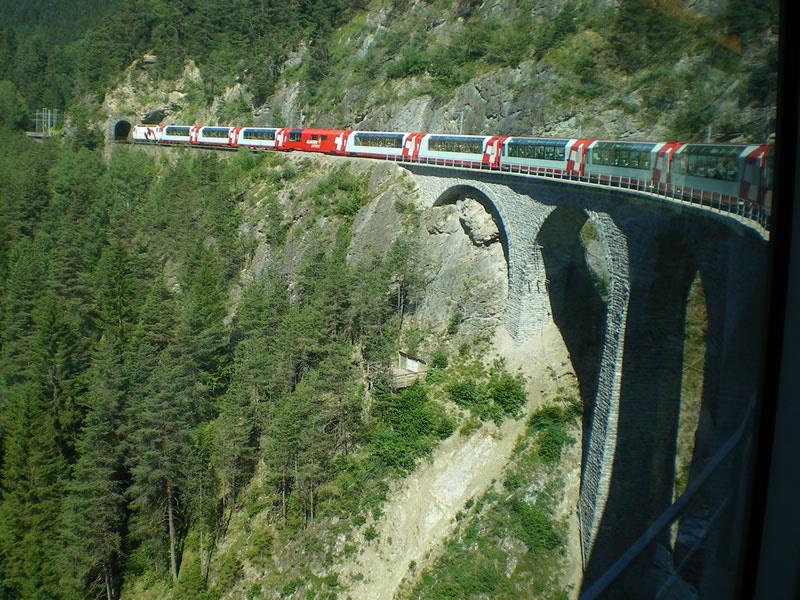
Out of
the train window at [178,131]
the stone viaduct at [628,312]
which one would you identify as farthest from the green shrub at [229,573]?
the train window at [178,131]

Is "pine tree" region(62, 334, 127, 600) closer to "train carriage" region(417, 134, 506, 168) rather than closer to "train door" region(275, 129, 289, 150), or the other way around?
"train carriage" region(417, 134, 506, 168)

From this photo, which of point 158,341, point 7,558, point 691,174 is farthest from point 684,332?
point 158,341

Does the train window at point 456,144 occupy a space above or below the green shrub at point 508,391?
above

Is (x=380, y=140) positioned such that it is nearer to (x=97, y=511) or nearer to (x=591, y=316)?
(x=591, y=316)

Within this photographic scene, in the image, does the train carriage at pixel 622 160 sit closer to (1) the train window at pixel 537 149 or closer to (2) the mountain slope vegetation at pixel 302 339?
(2) the mountain slope vegetation at pixel 302 339

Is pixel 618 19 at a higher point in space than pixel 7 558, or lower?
higher

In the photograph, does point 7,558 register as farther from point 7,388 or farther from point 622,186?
point 622,186
